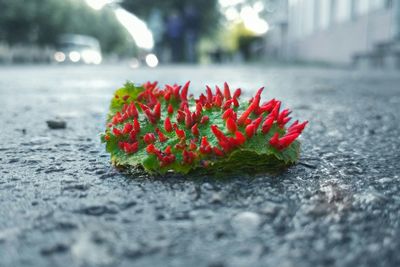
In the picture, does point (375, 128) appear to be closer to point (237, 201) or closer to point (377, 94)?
point (237, 201)

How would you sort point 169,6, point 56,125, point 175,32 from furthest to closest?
point 169,6 < point 175,32 < point 56,125

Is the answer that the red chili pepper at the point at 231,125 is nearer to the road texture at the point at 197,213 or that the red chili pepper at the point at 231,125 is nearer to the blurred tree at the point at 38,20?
the road texture at the point at 197,213

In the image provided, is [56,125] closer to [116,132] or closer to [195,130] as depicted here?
[116,132]

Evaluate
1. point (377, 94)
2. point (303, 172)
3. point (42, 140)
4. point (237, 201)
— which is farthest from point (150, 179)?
point (377, 94)

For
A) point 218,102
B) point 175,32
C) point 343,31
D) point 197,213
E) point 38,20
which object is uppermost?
→ point 38,20

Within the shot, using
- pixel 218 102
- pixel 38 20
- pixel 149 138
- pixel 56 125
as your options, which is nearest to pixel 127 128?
pixel 149 138
